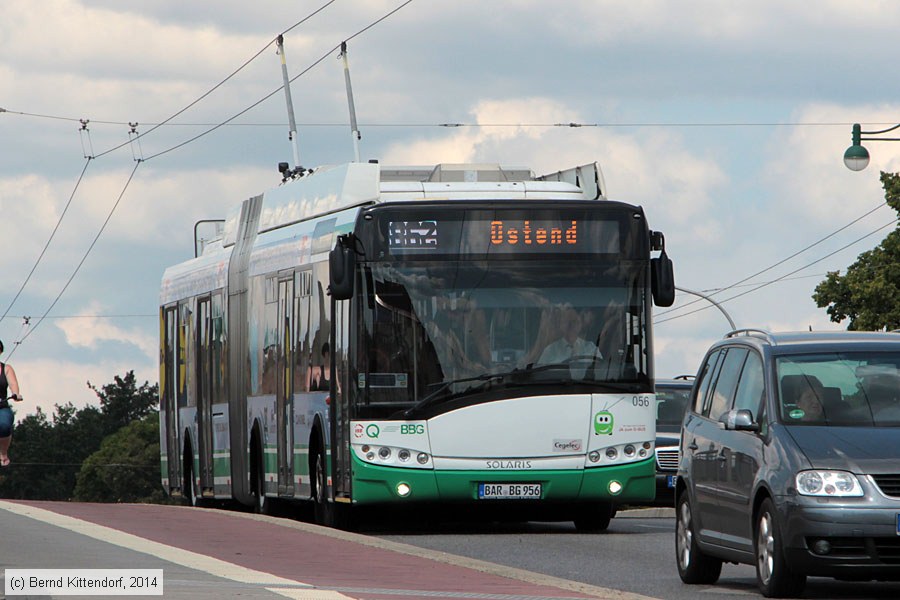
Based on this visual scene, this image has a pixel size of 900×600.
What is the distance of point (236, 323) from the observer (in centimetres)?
2630

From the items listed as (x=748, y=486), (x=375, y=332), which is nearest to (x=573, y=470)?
(x=375, y=332)

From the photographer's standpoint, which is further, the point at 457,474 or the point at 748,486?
the point at 457,474

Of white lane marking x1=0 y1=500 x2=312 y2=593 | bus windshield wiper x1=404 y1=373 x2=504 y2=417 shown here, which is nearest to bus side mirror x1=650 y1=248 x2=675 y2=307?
bus windshield wiper x1=404 y1=373 x2=504 y2=417

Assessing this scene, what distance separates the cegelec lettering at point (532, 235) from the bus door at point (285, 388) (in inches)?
135

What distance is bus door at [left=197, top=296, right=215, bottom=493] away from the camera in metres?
28.1

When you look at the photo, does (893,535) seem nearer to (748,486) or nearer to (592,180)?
(748,486)

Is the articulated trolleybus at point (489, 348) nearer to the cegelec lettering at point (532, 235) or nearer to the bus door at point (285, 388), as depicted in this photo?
the cegelec lettering at point (532, 235)

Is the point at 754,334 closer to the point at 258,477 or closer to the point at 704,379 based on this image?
the point at 704,379

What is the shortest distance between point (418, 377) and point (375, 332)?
58 centimetres

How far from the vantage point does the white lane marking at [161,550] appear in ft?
44.1

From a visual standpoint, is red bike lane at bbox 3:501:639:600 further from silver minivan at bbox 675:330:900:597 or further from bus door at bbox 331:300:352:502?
silver minivan at bbox 675:330:900:597

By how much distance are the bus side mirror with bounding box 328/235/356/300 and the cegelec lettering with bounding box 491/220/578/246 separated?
1468 mm

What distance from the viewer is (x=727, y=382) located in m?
14.9

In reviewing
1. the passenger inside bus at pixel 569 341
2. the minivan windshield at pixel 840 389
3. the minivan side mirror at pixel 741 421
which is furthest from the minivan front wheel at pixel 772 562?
the passenger inside bus at pixel 569 341
